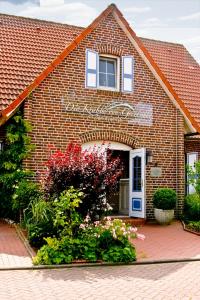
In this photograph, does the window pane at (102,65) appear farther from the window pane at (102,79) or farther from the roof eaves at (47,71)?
the roof eaves at (47,71)

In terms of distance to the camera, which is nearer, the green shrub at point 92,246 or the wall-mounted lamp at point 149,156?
the green shrub at point 92,246

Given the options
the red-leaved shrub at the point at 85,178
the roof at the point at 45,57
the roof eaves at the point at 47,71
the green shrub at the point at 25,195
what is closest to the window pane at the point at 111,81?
the roof at the point at 45,57

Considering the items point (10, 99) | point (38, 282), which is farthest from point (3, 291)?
point (10, 99)

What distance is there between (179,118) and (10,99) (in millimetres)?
6368

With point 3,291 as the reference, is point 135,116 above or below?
above

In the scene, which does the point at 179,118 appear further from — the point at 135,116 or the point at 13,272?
the point at 13,272

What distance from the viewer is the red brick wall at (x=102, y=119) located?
14920 millimetres

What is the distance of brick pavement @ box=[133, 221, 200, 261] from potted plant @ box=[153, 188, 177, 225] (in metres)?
0.27

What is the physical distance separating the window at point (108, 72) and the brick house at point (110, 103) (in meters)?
0.04

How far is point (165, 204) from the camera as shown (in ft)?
50.8

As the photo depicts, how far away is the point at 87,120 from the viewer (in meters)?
15.6

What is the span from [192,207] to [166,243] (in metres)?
3.81

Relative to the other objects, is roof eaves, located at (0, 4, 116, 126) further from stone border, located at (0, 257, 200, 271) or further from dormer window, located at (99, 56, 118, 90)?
stone border, located at (0, 257, 200, 271)

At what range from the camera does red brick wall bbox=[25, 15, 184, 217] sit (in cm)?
1492
